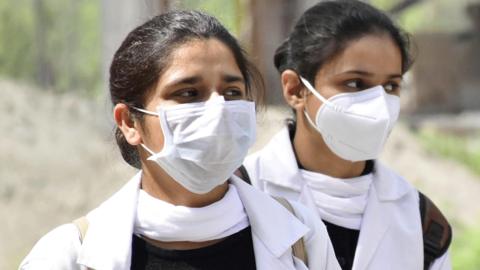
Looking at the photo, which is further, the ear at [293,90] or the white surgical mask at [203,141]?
the ear at [293,90]

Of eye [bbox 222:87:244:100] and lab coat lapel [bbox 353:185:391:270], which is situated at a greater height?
eye [bbox 222:87:244:100]

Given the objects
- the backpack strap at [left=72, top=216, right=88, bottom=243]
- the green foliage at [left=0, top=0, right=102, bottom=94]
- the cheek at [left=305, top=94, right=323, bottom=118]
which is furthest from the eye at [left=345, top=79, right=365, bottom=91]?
the green foliage at [left=0, top=0, right=102, bottom=94]

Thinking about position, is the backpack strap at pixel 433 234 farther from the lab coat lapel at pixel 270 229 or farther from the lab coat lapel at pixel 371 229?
the lab coat lapel at pixel 270 229

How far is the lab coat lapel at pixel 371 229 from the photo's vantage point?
9.45 ft

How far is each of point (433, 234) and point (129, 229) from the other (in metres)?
1.06

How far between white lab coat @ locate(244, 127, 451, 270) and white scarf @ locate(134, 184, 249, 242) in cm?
69

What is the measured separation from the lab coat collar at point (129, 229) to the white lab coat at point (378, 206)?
0.61 meters

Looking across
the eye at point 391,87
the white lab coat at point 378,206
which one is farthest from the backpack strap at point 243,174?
the eye at point 391,87

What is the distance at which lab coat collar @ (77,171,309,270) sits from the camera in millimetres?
2193

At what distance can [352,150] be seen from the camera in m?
3.07

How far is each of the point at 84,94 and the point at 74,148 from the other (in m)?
1.17

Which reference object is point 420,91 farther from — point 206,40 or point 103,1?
point 206,40

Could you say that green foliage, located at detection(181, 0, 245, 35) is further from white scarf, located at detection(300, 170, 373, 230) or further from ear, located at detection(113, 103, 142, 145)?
white scarf, located at detection(300, 170, 373, 230)

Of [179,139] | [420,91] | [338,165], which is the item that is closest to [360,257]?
[338,165]
